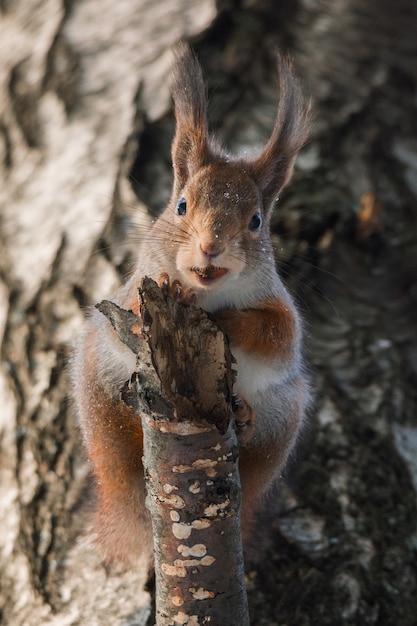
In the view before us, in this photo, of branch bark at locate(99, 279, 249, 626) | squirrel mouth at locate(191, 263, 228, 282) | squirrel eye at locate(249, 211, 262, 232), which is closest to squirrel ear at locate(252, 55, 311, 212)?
squirrel eye at locate(249, 211, 262, 232)

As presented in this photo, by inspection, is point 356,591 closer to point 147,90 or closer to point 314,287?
point 314,287

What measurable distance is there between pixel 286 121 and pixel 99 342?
743 mm

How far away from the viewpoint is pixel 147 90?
354 centimetres

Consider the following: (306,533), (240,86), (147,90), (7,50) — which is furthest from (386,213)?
(7,50)

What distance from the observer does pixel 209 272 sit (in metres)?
1.98

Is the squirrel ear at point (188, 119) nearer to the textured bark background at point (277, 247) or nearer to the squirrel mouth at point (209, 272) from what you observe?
the squirrel mouth at point (209, 272)

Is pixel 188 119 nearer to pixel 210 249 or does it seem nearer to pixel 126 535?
pixel 210 249

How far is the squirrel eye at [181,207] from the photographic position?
2133 mm

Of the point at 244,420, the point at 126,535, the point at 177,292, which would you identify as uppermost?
the point at 177,292

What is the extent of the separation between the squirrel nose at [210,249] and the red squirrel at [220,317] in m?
0.07

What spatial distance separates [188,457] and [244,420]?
0.41 meters

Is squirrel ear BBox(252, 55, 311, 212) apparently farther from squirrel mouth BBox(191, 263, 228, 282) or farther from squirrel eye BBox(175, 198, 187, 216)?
squirrel mouth BBox(191, 263, 228, 282)

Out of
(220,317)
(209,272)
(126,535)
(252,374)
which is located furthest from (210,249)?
(126,535)

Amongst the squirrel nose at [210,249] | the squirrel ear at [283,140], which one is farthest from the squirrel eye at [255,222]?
the squirrel nose at [210,249]
